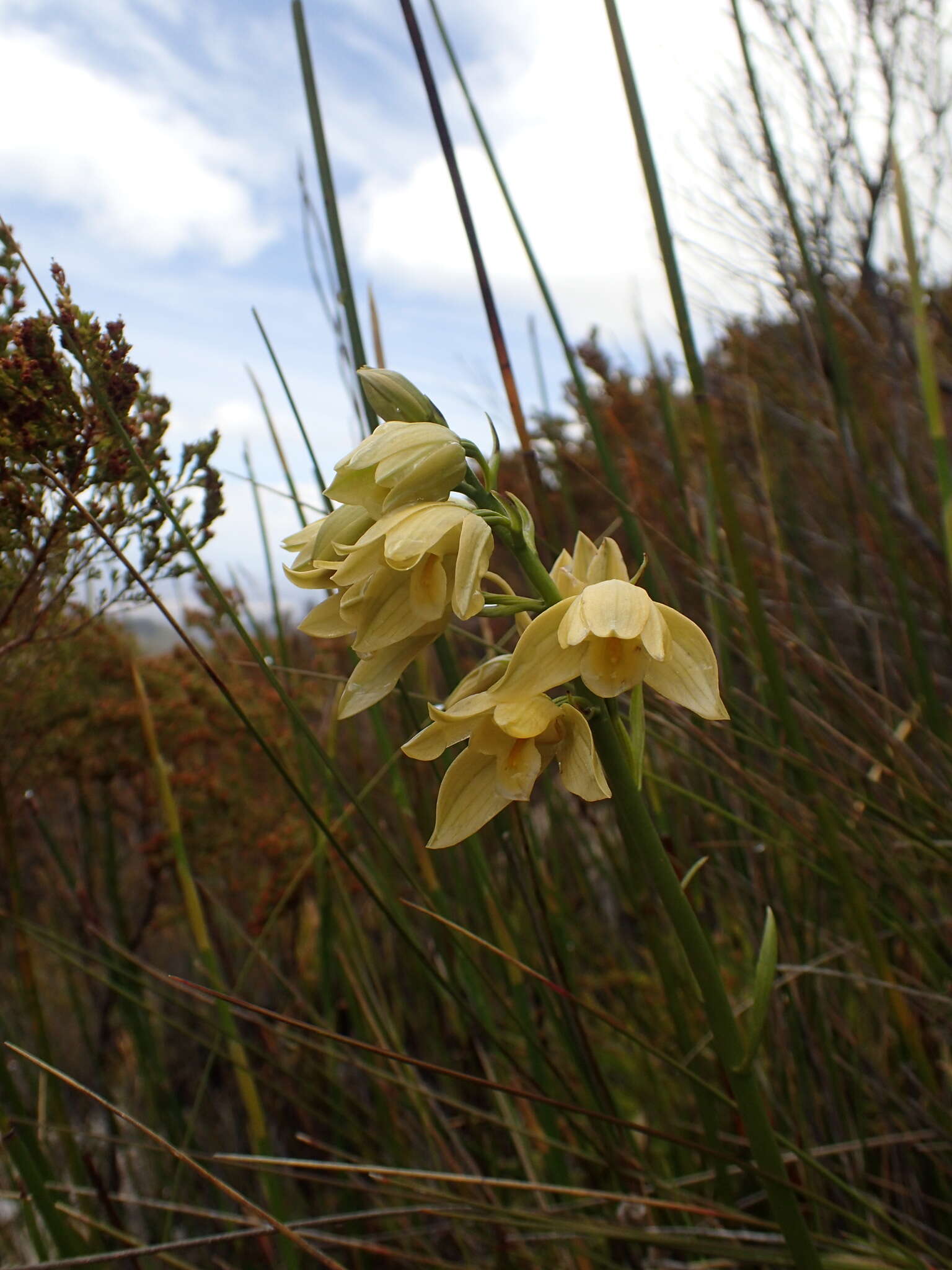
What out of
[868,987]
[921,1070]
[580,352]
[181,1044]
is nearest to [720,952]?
[868,987]

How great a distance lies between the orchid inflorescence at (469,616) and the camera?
93 cm

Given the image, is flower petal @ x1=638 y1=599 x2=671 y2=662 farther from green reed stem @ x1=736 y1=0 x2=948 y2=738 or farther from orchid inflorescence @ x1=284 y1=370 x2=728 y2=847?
green reed stem @ x1=736 y1=0 x2=948 y2=738

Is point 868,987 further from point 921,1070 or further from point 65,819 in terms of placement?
point 65,819

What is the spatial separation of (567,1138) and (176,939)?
263 cm

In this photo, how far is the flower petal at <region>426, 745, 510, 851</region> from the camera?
1.03 metres

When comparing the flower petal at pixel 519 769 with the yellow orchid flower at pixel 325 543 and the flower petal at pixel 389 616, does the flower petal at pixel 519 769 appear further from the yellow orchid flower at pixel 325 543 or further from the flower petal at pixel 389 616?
the yellow orchid flower at pixel 325 543

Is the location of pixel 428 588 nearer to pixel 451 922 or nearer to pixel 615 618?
pixel 615 618

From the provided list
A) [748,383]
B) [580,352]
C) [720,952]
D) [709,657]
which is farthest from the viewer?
[580,352]

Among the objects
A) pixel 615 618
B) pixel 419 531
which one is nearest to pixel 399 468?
pixel 419 531

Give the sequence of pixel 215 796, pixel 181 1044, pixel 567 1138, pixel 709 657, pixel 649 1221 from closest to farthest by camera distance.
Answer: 1. pixel 709 657
2. pixel 649 1221
3. pixel 567 1138
4. pixel 215 796
5. pixel 181 1044

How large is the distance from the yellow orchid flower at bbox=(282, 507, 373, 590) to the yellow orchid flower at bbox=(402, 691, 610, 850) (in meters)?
0.22

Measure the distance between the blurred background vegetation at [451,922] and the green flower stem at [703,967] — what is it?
0.05 meters

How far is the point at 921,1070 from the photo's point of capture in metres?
1.36

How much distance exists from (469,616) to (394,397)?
0.31 m
